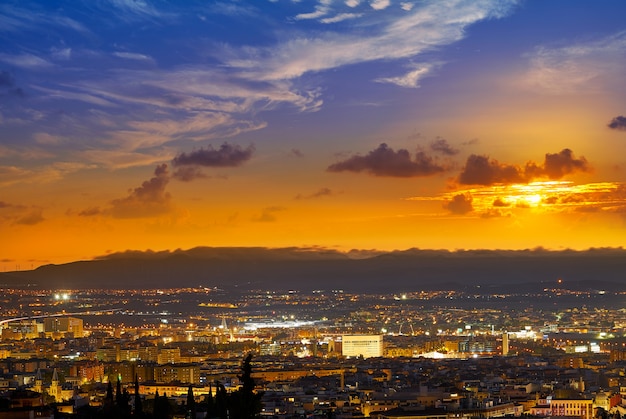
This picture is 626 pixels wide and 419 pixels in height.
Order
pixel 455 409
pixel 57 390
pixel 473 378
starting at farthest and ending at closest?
pixel 473 378
pixel 57 390
pixel 455 409

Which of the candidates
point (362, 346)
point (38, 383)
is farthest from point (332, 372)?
point (362, 346)

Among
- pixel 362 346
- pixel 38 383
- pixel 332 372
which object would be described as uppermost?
pixel 362 346

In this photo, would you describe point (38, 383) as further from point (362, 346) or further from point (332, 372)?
point (362, 346)

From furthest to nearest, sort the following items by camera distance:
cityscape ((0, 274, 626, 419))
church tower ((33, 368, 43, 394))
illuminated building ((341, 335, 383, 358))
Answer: illuminated building ((341, 335, 383, 358)) → church tower ((33, 368, 43, 394)) → cityscape ((0, 274, 626, 419))

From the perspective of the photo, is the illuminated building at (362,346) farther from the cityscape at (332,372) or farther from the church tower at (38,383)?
the church tower at (38,383)

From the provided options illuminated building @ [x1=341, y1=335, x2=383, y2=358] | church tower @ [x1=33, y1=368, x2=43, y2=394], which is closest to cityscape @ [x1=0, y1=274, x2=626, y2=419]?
illuminated building @ [x1=341, y1=335, x2=383, y2=358]

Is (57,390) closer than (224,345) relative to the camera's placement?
Yes

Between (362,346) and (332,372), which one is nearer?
(332,372)

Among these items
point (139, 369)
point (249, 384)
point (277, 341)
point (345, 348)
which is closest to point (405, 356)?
point (345, 348)

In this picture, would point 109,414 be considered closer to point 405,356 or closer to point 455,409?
point 455,409

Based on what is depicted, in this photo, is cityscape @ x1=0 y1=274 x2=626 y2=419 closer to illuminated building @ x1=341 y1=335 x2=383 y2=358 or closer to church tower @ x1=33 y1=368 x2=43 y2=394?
illuminated building @ x1=341 y1=335 x2=383 y2=358

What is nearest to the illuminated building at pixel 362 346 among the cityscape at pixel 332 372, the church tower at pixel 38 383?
the cityscape at pixel 332 372
